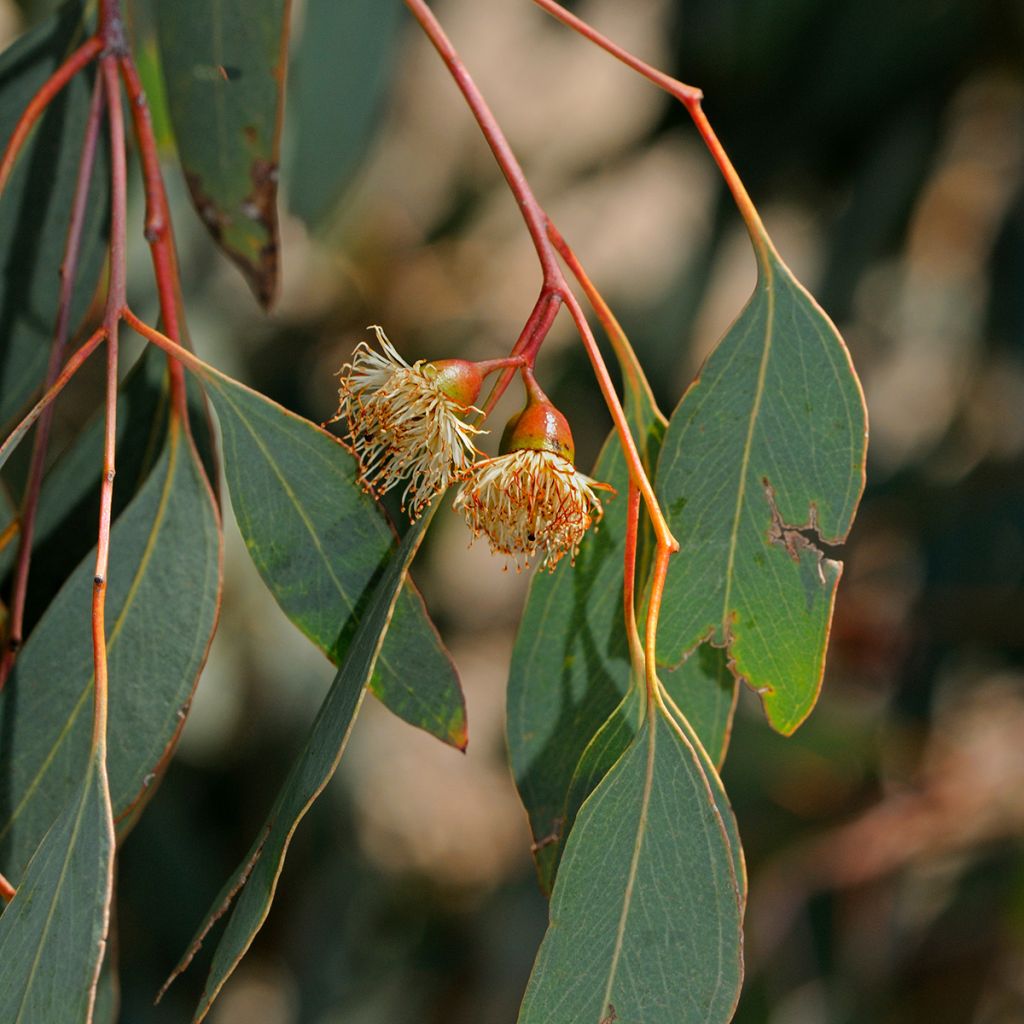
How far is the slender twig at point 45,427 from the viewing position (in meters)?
0.68

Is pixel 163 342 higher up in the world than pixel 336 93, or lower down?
lower down

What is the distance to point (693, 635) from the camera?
24.6 inches

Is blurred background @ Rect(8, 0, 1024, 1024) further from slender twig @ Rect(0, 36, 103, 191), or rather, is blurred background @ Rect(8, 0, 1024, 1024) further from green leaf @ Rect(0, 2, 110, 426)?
slender twig @ Rect(0, 36, 103, 191)

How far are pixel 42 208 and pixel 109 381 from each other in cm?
32

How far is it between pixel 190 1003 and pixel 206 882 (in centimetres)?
21

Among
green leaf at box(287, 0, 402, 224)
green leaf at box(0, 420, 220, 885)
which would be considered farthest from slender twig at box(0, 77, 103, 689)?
green leaf at box(287, 0, 402, 224)

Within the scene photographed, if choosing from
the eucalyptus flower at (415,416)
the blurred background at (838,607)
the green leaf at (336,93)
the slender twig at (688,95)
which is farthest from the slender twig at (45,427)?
the blurred background at (838,607)

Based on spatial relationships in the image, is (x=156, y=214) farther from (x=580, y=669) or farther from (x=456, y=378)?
(x=580, y=669)

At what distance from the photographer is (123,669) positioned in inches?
25.4

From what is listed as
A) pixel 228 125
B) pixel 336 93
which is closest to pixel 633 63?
pixel 228 125

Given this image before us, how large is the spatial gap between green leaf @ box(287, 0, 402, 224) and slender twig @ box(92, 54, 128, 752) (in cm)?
58

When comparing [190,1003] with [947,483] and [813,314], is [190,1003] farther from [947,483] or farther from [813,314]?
[813,314]

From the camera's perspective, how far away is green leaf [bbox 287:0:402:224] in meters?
1.21

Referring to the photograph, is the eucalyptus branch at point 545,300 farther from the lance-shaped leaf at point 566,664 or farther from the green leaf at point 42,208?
the green leaf at point 42,208
